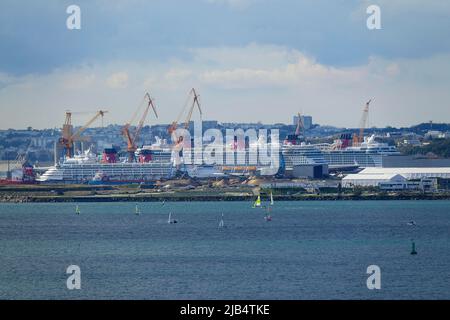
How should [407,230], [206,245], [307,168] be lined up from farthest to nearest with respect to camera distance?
1. [307,168]
2. [407,230]
3. [206,245]

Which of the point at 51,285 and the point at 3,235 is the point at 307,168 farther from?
the point at 51,285

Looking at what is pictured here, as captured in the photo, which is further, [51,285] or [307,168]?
[307,168]

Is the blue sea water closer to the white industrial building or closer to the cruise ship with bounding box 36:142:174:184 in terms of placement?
the white industrial building

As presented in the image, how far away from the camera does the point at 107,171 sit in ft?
397

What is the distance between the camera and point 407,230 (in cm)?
5638

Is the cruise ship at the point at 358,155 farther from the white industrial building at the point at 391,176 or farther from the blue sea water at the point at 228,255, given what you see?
the blue sea water at the point at 228,255

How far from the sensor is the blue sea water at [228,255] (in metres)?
34.7

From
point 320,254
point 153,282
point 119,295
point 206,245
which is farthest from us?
point 206,245

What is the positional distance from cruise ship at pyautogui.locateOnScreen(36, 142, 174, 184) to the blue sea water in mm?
46057

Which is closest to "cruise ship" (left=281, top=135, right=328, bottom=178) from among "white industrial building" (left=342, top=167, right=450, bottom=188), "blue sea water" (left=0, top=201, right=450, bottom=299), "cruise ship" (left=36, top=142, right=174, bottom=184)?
"white industrial building" (left=342, top=167, right=450, bottom=188)

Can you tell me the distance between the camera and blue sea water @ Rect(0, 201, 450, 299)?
34719 mm
